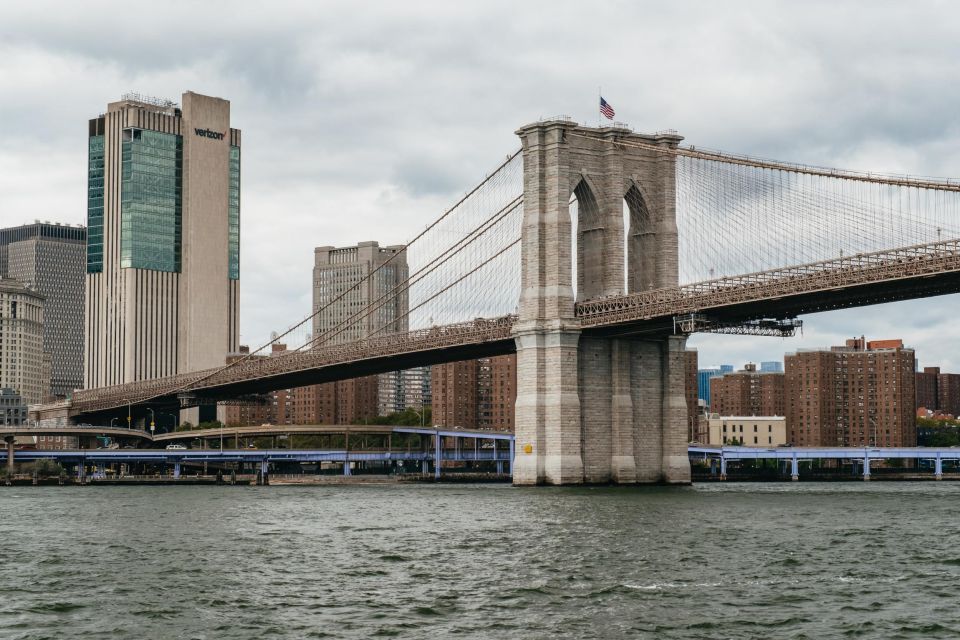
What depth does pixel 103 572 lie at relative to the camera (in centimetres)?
3559

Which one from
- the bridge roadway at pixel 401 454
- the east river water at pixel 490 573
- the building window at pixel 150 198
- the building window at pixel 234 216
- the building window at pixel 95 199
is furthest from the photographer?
the building window at pixel 234 216

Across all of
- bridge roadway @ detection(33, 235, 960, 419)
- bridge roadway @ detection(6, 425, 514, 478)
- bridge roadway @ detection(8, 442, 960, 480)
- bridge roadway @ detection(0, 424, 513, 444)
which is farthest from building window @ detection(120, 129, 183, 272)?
bridge roadway @ detection(33, 235, 960, 419)

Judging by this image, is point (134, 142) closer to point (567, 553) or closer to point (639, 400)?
point (639, 400)

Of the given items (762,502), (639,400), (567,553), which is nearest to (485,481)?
(639,400)

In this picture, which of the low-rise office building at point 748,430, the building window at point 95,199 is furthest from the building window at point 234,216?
the low-rise office building at point 748,430

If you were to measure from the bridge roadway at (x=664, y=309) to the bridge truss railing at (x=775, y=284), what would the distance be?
5cm

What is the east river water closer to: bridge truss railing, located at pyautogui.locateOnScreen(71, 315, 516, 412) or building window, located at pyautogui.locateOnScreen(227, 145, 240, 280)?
bridge truss railing, located at pyautogui.locateOnScreen(71, 315, 516, 412)

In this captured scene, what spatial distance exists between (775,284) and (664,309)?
772 cm

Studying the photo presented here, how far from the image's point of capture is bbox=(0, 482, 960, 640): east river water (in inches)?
1069

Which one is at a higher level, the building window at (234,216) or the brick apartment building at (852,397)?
the building window at (234,216)

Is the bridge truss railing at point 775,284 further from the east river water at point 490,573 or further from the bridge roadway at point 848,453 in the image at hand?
the bridge roadway at point 848,453

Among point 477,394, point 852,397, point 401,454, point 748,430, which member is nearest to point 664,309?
point 401,454

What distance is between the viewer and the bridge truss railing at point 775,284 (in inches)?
2415

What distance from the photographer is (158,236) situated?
185 metres
